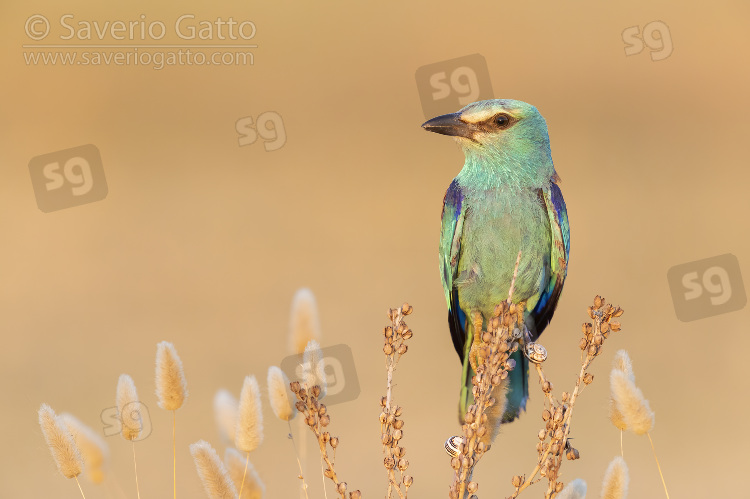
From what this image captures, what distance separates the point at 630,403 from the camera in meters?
1.64

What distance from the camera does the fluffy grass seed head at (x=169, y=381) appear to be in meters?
1.76

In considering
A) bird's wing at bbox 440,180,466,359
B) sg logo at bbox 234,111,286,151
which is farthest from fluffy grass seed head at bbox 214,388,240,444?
sg logo at bbox 234,111,286,151

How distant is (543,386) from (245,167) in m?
5.21

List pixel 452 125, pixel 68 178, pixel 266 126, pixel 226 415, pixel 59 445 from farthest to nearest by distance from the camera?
pixel 266 126 → pixel 68 178 → pixel 452 125 → pixel 226 415 → pixel 59 445

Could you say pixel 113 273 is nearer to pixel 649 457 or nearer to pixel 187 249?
pixel 187 249

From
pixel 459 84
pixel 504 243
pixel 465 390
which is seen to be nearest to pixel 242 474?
pixel 465 390

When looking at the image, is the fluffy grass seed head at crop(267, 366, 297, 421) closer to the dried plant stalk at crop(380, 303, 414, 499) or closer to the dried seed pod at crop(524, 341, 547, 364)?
the dried plant stalk at crop(380, 303, 414, 499)

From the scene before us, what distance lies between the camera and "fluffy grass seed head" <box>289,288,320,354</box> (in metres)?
1.79

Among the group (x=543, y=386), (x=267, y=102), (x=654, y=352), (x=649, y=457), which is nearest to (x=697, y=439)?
(x=649, y=457)

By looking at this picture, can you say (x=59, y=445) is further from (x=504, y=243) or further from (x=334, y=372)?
(x=504, y=243)

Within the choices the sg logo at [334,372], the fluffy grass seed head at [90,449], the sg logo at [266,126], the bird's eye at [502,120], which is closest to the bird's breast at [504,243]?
the bird's eye at [502,120]

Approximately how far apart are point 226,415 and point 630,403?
3.20 ft

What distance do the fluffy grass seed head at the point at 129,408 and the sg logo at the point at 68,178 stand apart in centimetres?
247

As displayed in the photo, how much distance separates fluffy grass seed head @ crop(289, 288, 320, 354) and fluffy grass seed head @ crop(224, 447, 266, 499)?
28 centimetres
